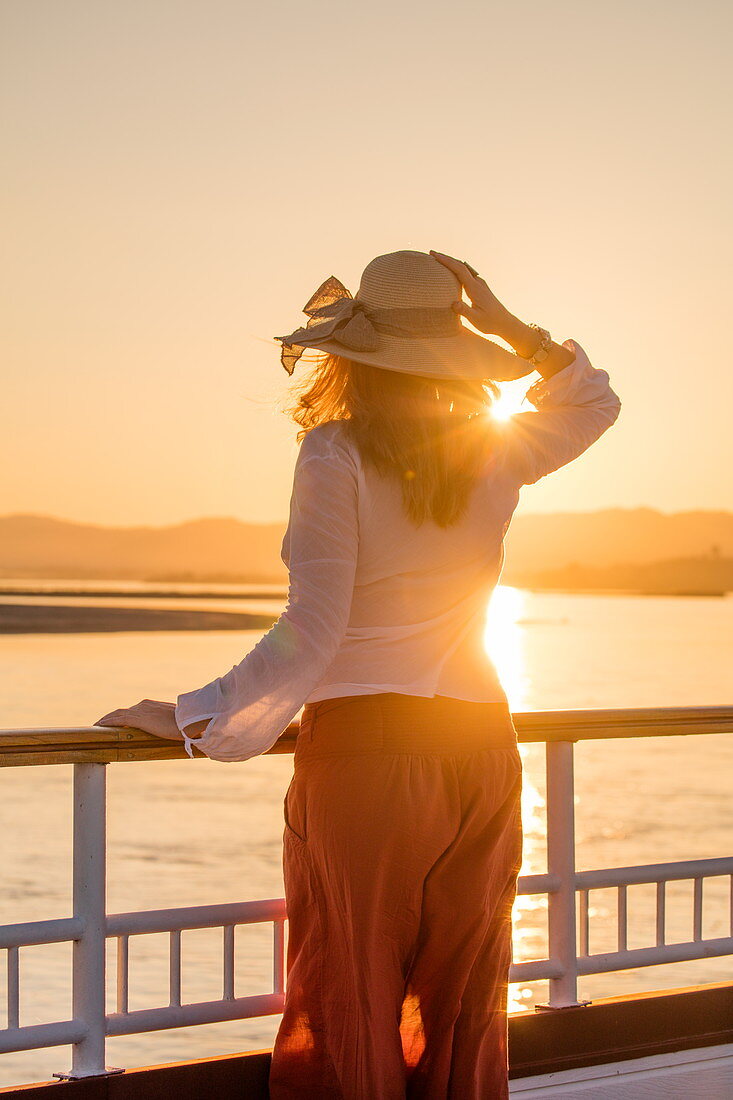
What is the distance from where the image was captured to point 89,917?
1.96 metres

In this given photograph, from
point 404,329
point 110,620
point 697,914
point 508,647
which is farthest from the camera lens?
point 110,620

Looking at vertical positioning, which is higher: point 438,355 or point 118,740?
point 438,355

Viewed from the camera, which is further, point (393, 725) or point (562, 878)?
point (562, 878)

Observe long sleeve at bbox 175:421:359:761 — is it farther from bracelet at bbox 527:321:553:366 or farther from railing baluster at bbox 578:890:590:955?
railing baluster at bbox 578:890:590:955

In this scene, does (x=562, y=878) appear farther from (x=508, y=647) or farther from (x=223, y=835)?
(x=508, y=647)

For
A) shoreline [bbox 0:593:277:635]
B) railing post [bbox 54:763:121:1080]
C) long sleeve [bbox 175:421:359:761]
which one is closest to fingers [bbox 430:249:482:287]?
long sleeve [bbox 175:421:359:761]

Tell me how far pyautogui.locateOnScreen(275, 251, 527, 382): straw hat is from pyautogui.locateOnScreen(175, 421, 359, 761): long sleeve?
113 millimetres

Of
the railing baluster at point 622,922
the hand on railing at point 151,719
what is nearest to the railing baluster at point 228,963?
the hand on railing at point 151,719

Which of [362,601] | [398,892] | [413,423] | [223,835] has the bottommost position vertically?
[223,835]

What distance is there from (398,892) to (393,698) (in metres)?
0.24

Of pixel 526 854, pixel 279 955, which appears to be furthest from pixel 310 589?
pixel 526 854

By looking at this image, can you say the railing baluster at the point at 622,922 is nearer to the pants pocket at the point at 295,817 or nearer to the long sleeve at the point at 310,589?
the pants pocket at the point at 295,817

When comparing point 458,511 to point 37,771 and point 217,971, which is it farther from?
point 37,771

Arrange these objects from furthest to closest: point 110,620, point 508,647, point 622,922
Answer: point 110,620
point 508,647
point 622,922
